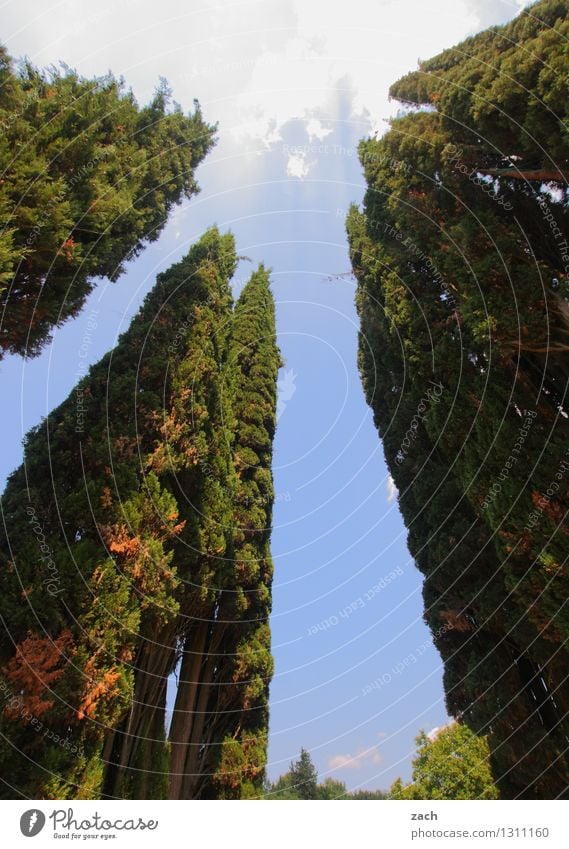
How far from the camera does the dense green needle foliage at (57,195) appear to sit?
20.5 feet

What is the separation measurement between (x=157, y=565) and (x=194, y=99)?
497 inches

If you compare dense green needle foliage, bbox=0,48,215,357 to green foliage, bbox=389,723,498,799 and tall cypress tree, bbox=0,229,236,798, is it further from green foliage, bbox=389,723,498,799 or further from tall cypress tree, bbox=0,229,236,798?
green foliage, bbox=389,723,498,799

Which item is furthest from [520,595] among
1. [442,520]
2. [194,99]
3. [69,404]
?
[194,99]

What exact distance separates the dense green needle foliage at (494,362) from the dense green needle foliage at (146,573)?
5.45 m

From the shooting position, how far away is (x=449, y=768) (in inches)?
1212

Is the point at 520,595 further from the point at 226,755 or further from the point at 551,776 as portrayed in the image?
the point at 226,755

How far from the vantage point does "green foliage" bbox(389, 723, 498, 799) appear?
2767 cm
